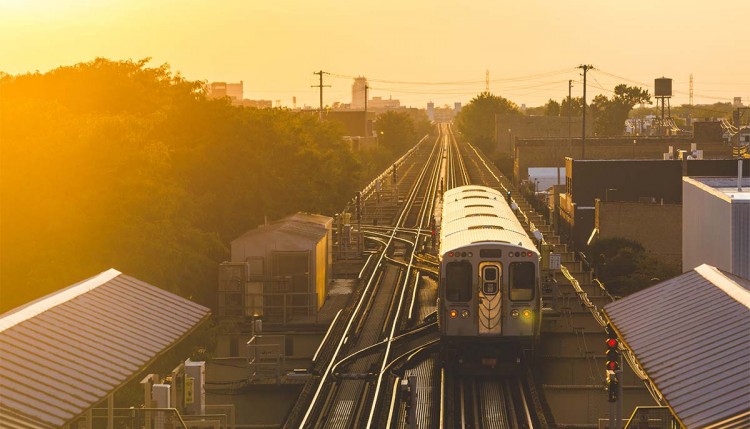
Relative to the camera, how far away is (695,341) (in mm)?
13891

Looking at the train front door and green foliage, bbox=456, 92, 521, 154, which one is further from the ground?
green foliage, bbox=456, 92, 521, 154

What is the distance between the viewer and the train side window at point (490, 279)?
22.0 meters

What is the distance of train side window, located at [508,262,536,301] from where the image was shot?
21953 millimetres

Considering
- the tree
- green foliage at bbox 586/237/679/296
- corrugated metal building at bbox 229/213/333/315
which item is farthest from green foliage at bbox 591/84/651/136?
corrugated metal building at bbox 229/213/333/315

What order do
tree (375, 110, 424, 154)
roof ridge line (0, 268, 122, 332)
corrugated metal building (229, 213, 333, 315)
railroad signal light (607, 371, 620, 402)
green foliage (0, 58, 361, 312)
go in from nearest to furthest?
roof ridge line (0, 268, 122, 332), railroad signal light (607, 371, 620, 402), green foliage (0, 58, 361, 312), corrugated metal building (229, 213, 333, 315), tree (375, 110, 424, 154)

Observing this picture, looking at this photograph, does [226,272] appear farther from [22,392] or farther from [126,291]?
[22,392]

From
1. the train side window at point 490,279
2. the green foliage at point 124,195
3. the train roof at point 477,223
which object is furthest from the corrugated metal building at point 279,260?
the train side window at point 490,279

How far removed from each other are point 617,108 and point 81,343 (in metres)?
144

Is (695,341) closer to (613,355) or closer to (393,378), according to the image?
(613,355)

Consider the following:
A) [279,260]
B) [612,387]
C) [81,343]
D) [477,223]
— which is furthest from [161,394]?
[279,260]

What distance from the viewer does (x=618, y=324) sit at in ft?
53.6

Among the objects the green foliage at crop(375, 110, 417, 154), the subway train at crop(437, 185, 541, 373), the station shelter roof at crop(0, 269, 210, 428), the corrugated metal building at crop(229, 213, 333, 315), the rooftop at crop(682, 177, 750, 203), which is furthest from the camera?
the green foliage at crop(375, 110, 417, 154)

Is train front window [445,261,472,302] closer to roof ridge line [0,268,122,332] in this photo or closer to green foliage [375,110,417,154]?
roof ridge line [0,268,122,332]

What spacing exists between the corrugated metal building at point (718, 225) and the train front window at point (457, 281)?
30.5 ft
